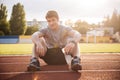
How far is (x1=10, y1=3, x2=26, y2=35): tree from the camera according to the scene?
18.8 m

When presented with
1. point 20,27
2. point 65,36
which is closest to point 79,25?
point 20,27

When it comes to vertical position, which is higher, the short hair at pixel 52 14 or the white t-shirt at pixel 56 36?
the short hair at pixel 52 14

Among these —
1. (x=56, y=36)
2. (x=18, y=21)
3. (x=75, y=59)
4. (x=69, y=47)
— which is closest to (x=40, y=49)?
(x=69, y=47)

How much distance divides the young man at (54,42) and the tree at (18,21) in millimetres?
14158

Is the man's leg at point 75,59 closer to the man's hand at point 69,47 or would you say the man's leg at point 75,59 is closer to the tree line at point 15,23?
the man's hand at point 69,47

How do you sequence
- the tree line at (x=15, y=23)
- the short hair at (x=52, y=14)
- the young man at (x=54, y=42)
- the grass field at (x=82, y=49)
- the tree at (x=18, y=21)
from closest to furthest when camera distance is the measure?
the young man at (x=54, y=42) → the short hair at (x=52, y=14) → the grass field at (x=82, y=49) → the tree line at (x=15, y=23) → the tree at (x=18, y=21)

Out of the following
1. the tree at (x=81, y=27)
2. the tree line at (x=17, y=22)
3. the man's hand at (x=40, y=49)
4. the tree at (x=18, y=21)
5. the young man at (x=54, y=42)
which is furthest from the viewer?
the tree at (x=81, y=27)

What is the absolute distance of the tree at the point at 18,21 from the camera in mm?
18812

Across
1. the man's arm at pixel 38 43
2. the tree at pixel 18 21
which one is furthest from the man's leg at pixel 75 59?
the tree at pixel 18 21

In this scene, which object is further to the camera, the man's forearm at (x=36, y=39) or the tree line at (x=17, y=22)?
the tree line at (x=17, y=22)

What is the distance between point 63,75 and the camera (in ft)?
10.1

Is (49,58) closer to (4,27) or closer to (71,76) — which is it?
(71,76)

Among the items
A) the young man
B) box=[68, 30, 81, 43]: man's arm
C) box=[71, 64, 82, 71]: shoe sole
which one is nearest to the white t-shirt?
the young man

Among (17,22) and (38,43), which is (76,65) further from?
(17,22)
